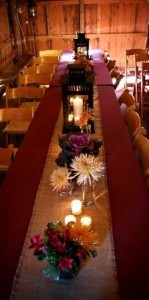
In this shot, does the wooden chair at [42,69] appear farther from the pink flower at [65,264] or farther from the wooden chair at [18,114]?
the pink flower at [65,264]

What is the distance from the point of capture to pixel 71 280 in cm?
104

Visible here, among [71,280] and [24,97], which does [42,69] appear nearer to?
[24,97]

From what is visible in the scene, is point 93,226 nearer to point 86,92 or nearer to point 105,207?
point 105,207

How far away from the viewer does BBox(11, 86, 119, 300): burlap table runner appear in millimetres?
994

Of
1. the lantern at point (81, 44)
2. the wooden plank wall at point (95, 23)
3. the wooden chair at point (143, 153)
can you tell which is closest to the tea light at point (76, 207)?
the wooden chair at point (143, 153)

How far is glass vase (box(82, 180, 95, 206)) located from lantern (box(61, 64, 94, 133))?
0.71 metres

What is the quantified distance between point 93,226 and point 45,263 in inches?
11.3

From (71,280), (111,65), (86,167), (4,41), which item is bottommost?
(71,280)

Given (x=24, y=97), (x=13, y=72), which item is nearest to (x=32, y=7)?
(x=13, y=72)

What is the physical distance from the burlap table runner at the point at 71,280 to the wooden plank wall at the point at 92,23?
23.3 feet

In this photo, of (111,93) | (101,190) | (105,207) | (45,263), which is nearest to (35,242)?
(45,263)

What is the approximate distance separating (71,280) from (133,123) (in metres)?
1.52

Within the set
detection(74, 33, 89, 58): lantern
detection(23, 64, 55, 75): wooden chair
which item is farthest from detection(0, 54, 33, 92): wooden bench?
detection(74, 33, 89, 58): lantern

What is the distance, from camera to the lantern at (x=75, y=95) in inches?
81.8
